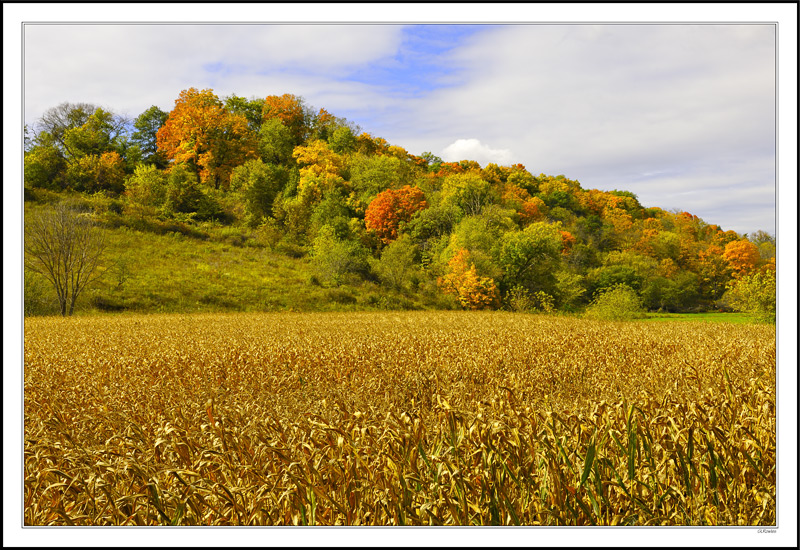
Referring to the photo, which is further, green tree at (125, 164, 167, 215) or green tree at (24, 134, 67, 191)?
green tree at (125, 164, 167, 215)

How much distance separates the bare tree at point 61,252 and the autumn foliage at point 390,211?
78.4 ft

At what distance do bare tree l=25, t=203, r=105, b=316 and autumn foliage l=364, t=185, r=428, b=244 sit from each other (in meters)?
23.9

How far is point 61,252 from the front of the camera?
70.4 feet

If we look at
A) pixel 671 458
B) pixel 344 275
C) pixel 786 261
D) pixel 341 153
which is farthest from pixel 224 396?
pixel 341 153

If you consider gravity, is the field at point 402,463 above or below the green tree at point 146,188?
below

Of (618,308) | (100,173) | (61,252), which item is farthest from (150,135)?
(618,308)

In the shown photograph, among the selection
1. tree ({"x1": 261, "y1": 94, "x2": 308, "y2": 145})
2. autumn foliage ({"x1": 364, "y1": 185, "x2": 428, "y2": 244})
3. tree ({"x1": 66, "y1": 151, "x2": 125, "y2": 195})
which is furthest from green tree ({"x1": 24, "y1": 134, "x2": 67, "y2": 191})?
autumn foliage ({"x1": 364, "y1": 185, "x2": 428, "y2": 244})

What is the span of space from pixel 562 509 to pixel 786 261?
224cm

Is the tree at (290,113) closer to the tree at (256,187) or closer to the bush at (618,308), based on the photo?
the tree at (256,187)

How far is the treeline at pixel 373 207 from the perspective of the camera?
34531 mm

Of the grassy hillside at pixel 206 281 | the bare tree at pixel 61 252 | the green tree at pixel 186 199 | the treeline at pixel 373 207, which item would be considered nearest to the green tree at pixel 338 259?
the treeline at pixel 373 207

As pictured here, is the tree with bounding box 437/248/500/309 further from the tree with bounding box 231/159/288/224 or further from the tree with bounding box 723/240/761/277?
the tree with bounding box 231/159/288/224

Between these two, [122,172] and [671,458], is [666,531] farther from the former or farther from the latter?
[122,172]

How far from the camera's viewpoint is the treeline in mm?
34531
